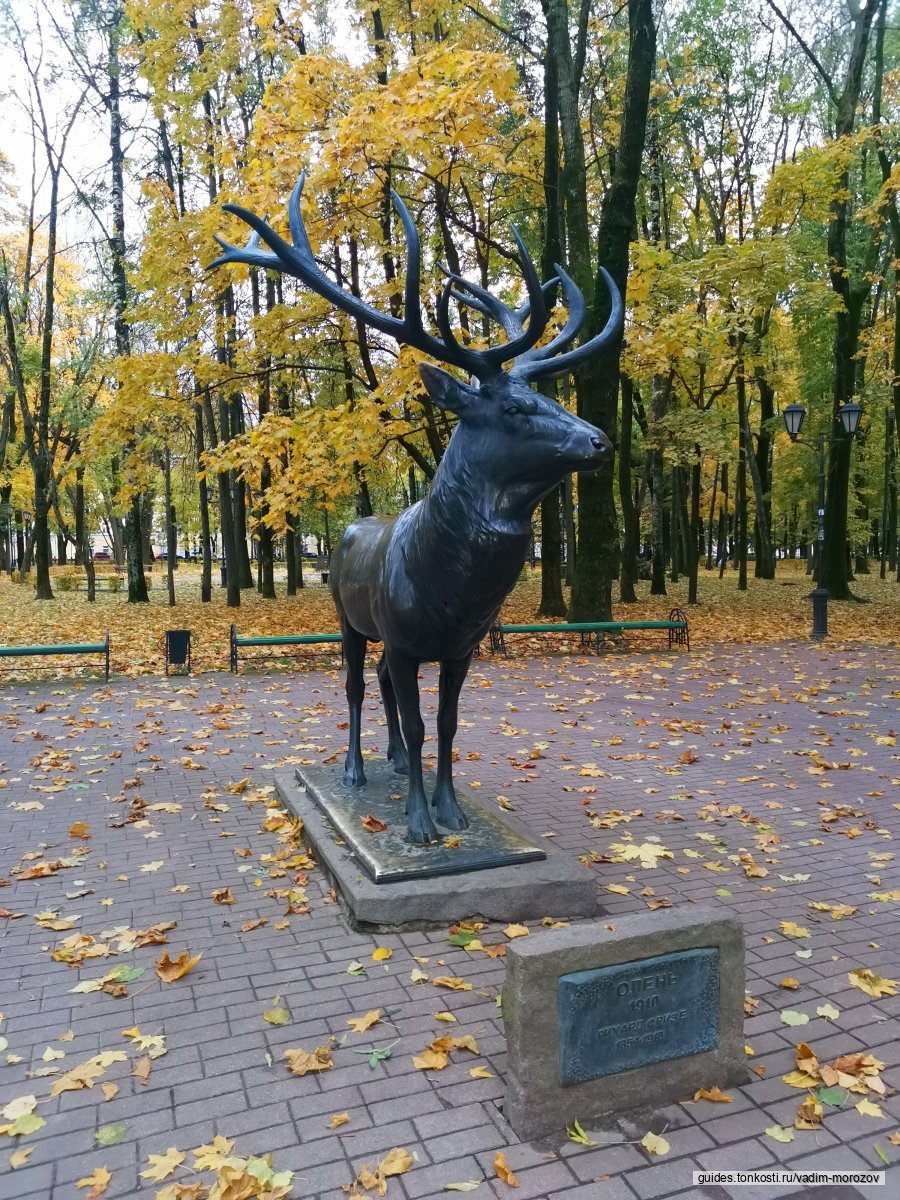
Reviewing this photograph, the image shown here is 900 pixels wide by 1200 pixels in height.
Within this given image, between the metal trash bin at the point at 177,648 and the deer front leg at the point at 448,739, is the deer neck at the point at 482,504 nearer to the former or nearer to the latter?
the deer front leg at the point at 448,739

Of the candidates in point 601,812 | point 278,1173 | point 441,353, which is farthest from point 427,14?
point 278,1173

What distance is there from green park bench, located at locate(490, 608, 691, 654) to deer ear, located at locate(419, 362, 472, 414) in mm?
9410

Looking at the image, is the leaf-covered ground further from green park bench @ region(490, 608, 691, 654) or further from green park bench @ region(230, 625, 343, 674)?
green park bench @ region(230, 625, 343, 674)

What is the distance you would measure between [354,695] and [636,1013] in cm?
352

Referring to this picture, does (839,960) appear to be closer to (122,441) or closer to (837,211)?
(122,441)

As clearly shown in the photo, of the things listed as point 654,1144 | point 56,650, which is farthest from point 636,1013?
point 56,650

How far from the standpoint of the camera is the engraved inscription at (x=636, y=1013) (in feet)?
9.11

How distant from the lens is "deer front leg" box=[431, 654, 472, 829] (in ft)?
15.8

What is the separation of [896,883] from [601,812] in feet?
6.56

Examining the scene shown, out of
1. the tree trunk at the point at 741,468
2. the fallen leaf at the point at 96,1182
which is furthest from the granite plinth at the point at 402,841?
the tree trunk at the point at 741,468

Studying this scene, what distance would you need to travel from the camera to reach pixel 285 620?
17938 mm

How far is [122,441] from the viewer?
1360 cm

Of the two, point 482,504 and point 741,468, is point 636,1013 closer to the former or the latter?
point 482,504

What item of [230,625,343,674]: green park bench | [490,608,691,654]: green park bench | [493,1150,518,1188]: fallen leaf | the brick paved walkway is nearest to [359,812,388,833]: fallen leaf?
the brick paved walkway
